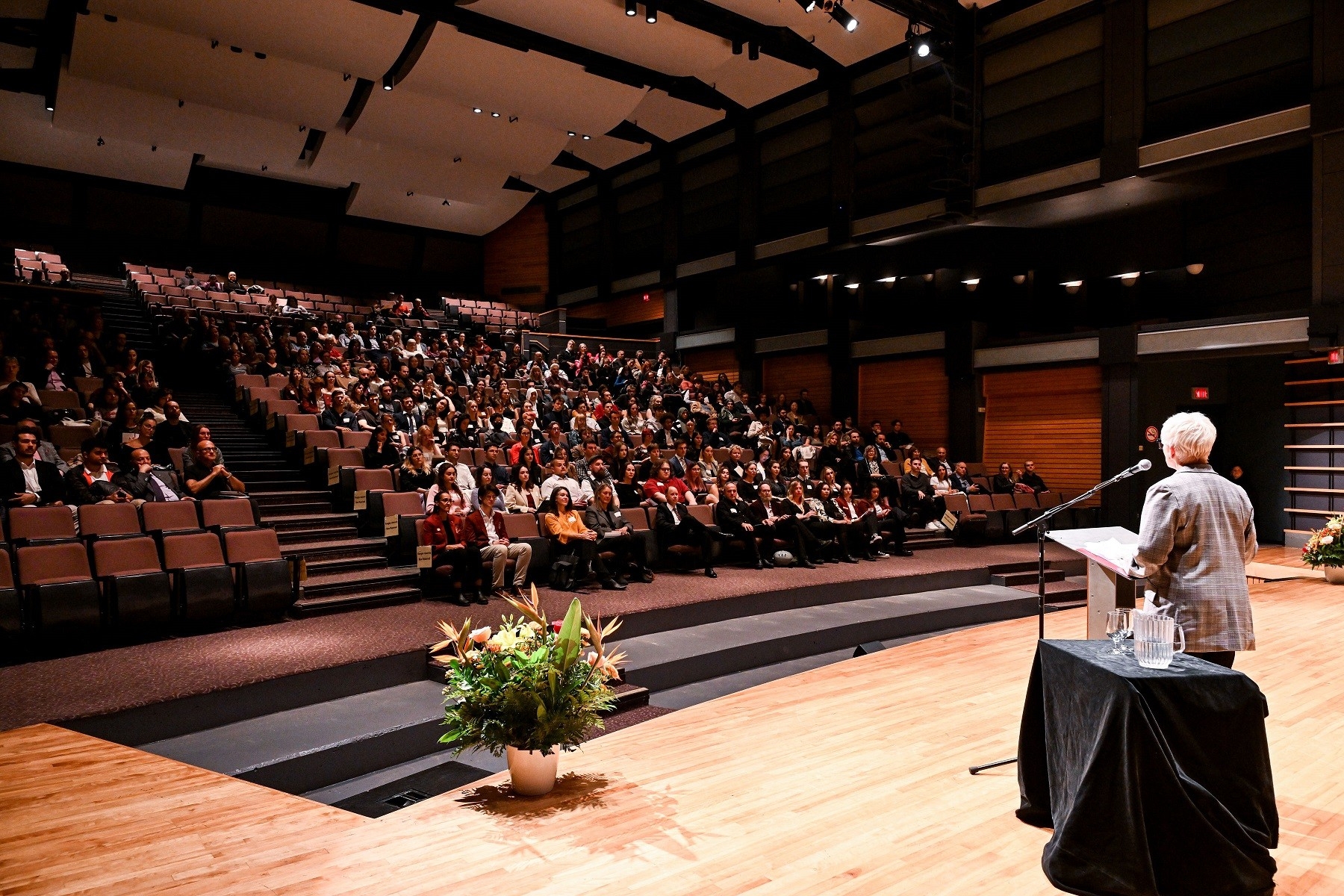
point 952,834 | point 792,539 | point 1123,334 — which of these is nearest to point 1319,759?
point 952,834

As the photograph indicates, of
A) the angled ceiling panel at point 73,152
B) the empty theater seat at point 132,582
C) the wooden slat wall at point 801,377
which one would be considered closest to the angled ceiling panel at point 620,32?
the wooden slat wall at point 801,377

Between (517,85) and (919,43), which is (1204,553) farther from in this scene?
(517,85)

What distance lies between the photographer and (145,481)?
16.4ft

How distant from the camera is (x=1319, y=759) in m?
2.66

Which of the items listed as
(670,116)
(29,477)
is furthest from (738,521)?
(670,116)

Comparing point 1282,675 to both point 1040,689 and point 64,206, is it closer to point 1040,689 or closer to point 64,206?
point 1040,689

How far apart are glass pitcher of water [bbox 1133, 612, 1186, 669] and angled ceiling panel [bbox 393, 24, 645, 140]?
373 inches

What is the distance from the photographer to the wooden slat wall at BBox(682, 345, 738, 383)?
13.6m

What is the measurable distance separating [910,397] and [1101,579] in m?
8.93

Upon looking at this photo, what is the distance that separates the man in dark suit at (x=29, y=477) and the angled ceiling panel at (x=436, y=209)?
10056mm

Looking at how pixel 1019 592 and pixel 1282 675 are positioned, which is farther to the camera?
pixel 1019 592

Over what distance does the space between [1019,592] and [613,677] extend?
192 inches

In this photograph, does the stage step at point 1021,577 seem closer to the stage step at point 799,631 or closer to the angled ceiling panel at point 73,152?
the stage step at point 799,631

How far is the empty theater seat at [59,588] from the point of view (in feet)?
12.1
